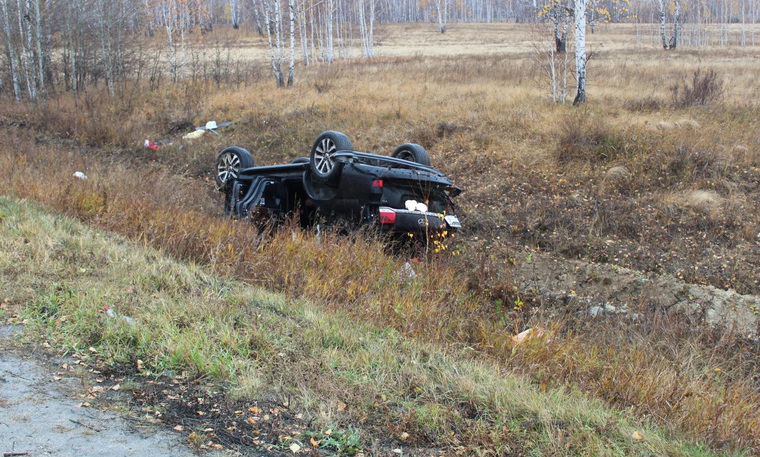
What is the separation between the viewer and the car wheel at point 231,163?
1091 centimetres

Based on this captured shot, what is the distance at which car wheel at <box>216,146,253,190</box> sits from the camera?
430 inches

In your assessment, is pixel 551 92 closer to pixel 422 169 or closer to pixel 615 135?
pixel 615 135

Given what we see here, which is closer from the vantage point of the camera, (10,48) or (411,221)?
(411,221)

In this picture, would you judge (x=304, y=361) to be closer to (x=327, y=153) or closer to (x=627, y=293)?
(x=327, y=153)

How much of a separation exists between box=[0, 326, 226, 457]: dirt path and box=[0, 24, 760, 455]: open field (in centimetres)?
72

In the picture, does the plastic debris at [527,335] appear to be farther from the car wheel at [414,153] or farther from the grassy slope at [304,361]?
the car wheel at [414,153]

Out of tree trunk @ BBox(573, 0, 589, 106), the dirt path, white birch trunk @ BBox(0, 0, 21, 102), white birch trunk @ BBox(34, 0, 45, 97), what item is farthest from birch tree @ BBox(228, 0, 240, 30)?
the dirt path

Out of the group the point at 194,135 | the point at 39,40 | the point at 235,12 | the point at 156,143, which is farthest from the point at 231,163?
the point at 235,12

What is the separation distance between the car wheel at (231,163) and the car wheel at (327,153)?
2378 mm

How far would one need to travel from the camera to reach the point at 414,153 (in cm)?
1012

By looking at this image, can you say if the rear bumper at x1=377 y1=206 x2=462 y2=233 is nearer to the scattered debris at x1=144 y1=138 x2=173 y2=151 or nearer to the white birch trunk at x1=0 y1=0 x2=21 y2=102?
the scattered debris at x1=144 y1=138 x2=173 y2=151

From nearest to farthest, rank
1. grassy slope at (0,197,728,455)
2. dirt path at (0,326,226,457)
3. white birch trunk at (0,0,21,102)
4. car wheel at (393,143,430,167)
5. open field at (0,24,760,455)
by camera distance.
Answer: dirt path at (0,326,226,457), grassy slope at (0,197,728,455), open field at (0,24,760,455), car wheel at (393,143,430,167), white birch trunk at (0,0,21,102)

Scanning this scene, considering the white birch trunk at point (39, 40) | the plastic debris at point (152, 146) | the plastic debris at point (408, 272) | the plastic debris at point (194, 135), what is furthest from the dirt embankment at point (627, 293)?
the white birch trunk at point (39, 40)

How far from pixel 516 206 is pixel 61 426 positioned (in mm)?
10651
